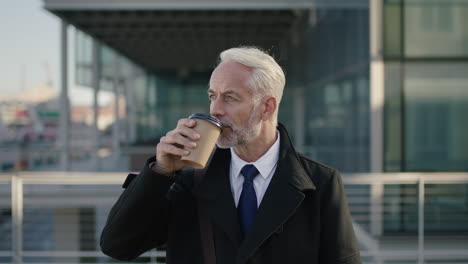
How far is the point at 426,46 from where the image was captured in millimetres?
6648

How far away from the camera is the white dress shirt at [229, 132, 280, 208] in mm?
1526

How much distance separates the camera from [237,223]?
4.73ft

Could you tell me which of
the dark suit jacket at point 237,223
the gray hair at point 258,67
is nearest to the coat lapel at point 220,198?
the dark suit jacket at point 237,223

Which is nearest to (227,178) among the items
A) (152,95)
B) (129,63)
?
(129,63)

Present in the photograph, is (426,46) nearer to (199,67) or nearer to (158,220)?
(158,220)

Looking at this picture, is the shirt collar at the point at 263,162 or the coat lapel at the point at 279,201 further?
the shirt collar at the point at 263,162

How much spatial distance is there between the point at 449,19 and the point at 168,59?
59.7 ft

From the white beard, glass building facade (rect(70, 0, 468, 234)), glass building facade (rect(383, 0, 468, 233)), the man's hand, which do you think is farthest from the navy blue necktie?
glass building facade (rect(383, 0, 468, 233))

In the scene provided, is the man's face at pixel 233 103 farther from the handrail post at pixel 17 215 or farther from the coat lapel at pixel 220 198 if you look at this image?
the handrail post at pixel 17 215

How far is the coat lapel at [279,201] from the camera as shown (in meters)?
1.39

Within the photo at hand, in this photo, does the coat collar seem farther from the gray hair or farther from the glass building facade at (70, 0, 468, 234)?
the glass building facade at (70, 0, 468, 234)

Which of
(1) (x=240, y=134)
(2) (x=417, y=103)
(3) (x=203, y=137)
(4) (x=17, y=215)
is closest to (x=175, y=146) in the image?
(3) (x=203, y=137)

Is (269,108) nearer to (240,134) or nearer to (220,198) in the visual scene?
(240,134)

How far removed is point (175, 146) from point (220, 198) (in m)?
0.22
